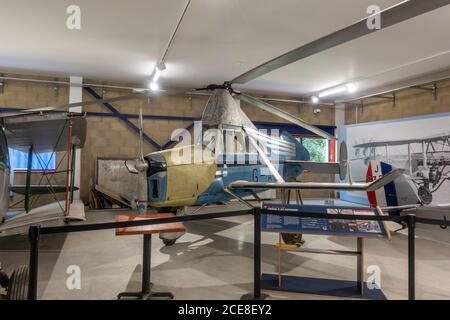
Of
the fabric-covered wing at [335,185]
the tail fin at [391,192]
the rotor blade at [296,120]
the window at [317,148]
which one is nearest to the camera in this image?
the fabric-covered wing at [335,185]

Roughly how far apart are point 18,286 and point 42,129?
3.60 metres

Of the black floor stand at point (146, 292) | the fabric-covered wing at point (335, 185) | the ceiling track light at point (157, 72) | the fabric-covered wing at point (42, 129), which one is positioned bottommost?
the black floor stand at point (146, 292)

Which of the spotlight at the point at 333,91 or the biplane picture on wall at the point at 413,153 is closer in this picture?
the biplane picture on wall at the point at 413,153

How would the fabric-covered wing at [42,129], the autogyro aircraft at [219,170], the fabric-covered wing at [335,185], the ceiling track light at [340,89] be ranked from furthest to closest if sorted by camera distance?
the ceiling track light at [340,89]
the autogyro aircraft at [219,170]
the fabric-covered wing at [42,129]
the fabric-covered wing at [335,185]

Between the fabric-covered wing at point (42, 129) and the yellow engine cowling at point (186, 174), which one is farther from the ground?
the fabric-covered wing at point (42, 129)

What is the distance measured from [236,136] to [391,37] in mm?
3604

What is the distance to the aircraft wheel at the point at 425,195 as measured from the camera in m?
7.36

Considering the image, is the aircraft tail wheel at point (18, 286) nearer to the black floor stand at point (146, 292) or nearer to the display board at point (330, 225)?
the black floor stand at point (146, 292)

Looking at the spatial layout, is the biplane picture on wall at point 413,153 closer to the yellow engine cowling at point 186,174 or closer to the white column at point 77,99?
the yellow engine cowling at point 186,174

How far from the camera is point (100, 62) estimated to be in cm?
741

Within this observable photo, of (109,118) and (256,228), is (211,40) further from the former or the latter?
(109,118)

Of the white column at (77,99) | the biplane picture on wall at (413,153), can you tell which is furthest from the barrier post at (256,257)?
the white column at (77,99)

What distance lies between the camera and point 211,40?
6.01m

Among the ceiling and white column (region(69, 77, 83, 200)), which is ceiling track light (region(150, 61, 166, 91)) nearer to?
the ceiling
